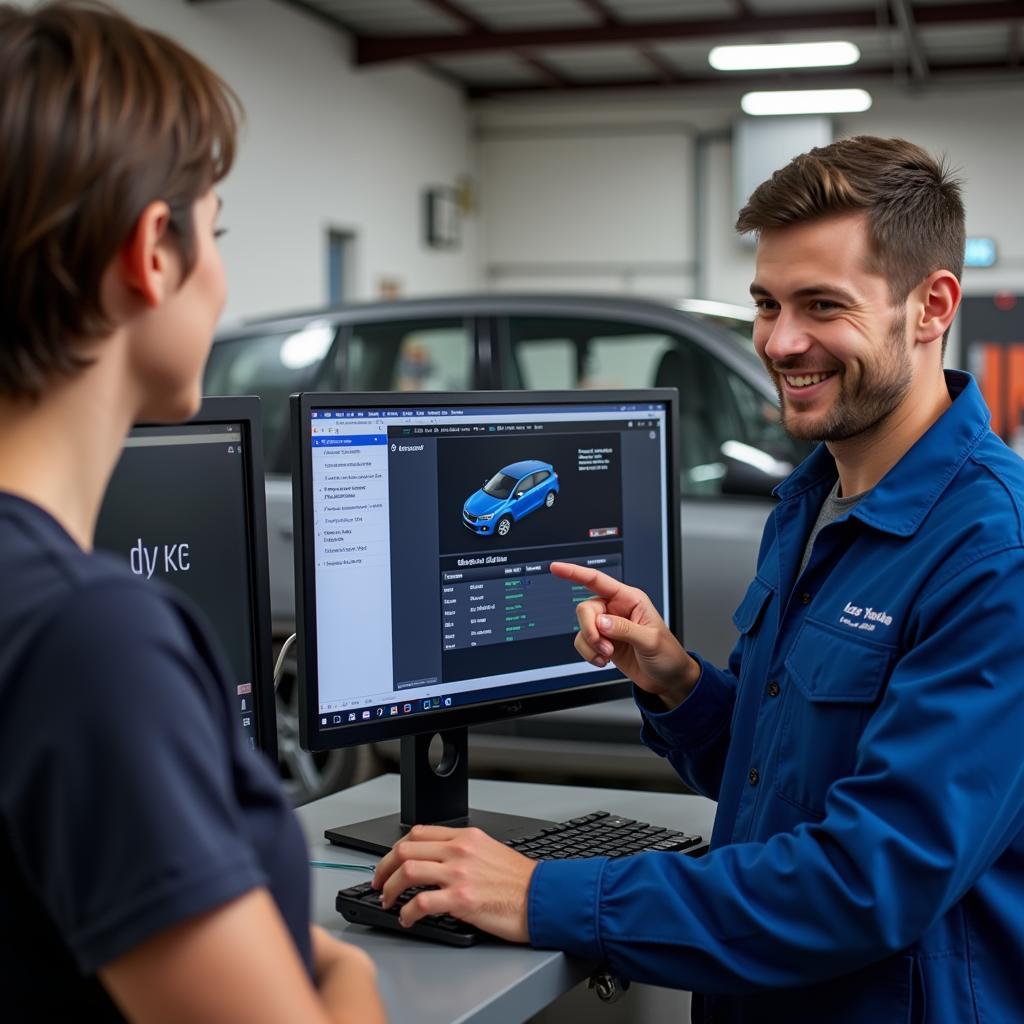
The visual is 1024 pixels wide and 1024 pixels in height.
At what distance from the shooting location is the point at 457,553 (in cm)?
178

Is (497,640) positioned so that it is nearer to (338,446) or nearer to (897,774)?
(338,446)

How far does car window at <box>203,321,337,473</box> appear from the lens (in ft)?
15.6

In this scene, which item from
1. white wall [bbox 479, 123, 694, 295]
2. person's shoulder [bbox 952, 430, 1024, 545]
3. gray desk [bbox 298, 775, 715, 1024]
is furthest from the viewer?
white wall [bbox 479, 123, 694, 295]

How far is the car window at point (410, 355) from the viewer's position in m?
4.65

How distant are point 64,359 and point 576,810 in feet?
4.24

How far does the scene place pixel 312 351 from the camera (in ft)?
15.7

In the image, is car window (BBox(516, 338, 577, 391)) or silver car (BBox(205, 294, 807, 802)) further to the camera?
car window (BBox(516, 338, 577, 391))

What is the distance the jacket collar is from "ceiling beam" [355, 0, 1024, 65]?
9222mm

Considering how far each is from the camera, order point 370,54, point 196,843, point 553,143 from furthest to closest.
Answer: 1. point 553,143
2. point 370,54
3. point 196,843

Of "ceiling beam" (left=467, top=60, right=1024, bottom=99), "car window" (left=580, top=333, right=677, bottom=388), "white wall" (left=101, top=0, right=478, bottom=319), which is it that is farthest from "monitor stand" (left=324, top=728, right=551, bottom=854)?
"ceiling beam" (left=467, top=60, right=1024, bottom=99)

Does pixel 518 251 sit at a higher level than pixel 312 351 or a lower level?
higher

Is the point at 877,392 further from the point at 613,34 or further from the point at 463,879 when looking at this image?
the point at 613,34

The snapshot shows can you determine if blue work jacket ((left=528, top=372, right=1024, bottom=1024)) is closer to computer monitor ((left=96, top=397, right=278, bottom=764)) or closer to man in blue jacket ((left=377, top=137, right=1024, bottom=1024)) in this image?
man in blue jacket ((left=377, top=137, right=1024, bottom=1024))

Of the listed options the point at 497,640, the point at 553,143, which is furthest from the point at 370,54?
the point at 497,640
